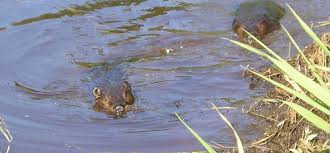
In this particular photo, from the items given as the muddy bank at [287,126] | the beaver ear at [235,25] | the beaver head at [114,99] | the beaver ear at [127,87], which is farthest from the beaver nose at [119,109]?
the beaver ear at [235,25]

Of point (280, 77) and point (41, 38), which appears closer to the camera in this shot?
point (280, 77)

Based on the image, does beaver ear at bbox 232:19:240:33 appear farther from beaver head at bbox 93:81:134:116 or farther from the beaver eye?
the beaver eye

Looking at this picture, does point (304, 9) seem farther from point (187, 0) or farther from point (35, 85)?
point (35, 85)

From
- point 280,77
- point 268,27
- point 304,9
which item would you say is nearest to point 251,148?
point 280,77

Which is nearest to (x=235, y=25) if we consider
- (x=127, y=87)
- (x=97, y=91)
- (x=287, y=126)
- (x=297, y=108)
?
(x=127, y=87)

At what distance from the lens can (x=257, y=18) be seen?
31.8 feet

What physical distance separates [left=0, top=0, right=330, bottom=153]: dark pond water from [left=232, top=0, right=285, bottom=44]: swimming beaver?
20 cm

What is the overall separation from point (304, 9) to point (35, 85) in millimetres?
4936

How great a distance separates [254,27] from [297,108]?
629cm

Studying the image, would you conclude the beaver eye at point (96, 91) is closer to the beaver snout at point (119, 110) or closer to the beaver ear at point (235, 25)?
the beaver snout at point (119, 110)

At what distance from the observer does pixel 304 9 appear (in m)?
10.4

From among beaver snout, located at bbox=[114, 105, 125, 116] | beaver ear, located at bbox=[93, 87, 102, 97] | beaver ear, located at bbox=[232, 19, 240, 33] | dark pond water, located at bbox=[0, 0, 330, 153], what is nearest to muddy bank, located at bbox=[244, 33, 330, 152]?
dark pond water, located at bbox=[0, 0, 330, 153]

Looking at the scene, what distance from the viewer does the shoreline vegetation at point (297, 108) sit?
3271 millimetres

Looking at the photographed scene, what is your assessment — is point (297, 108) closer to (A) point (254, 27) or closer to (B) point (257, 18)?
(A) point (254, 27)
